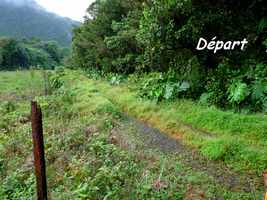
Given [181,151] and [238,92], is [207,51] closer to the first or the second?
[238,92]

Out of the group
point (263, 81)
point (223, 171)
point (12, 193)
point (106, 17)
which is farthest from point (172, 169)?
point (106, 17)

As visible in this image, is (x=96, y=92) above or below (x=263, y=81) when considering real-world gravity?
below

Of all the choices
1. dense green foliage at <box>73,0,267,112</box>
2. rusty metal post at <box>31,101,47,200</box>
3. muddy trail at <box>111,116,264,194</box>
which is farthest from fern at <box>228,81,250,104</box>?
rusty metal post at <box>31,101,47,200</box>

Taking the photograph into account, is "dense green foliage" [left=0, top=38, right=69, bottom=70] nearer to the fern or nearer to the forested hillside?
the forested hillside

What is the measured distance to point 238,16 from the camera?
13.0 meters

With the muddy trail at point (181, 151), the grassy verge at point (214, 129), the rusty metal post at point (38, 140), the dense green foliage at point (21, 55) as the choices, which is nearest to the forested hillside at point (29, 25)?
the dense green foliage at point (21, 55)

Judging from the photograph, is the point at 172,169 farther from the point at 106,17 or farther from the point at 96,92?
the point at 106,17

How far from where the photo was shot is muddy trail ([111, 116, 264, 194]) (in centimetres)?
722

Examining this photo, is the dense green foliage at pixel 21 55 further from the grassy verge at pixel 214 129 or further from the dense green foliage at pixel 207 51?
the grassy verge at pixel 214 129

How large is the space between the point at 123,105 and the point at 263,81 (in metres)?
4.95

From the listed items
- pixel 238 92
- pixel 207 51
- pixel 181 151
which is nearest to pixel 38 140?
pixel 181 151

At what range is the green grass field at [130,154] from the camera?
6879mm

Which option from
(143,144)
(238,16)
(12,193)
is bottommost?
(12,193)

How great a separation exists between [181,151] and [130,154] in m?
1.24
